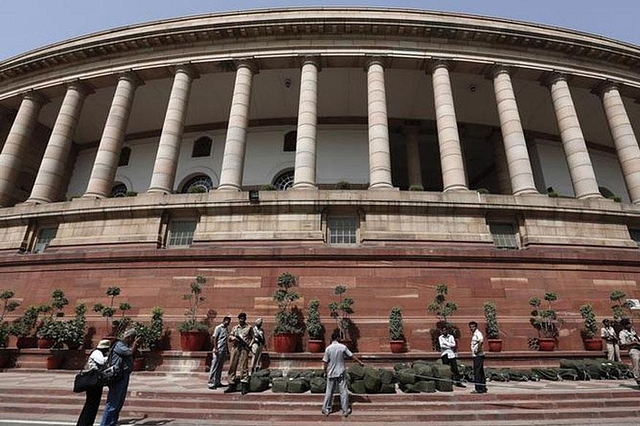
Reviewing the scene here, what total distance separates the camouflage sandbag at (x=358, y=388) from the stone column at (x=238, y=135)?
10.8m

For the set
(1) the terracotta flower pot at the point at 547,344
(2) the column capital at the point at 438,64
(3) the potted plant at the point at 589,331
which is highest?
(2) the column capital at the point at 438,64

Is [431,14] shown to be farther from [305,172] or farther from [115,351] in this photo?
[115,351]

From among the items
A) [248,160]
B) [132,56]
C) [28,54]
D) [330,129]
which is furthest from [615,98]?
[28,54]

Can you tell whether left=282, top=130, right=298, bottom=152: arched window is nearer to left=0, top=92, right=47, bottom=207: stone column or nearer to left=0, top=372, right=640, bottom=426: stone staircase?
left=0, top=92, right=47, bottom=207: stone column

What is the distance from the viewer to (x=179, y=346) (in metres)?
11.9

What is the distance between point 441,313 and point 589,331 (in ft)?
16.1

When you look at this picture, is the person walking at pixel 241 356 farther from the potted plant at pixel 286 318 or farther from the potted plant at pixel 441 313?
the potted plant at pixel 441 313

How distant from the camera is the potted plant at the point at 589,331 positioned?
39.2ft

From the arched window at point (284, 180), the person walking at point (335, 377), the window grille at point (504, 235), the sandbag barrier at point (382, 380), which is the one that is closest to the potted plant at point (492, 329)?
the sandbag barrier at point (382, 380)

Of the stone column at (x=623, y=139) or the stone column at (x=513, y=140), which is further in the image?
the stone column at (x=623, y=139)

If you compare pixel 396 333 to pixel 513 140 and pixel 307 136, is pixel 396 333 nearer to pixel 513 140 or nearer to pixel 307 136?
A: pixel 307 136

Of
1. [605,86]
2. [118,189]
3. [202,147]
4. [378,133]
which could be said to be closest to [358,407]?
[378,133]

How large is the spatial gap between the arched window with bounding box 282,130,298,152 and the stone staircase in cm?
1974

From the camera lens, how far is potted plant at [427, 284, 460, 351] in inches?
467
